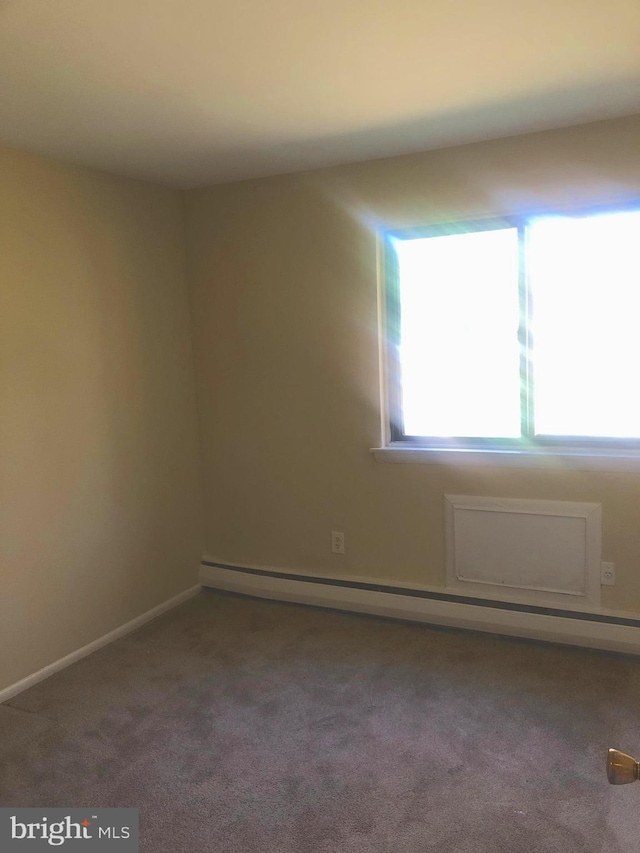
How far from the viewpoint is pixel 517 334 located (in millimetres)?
3035

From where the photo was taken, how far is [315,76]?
7.01 feet

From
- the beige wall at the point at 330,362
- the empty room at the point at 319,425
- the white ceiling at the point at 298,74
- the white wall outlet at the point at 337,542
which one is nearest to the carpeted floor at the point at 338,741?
the empty room at the point at 319,425

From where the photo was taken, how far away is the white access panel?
115 inches

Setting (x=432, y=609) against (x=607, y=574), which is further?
(x=432, y=609)

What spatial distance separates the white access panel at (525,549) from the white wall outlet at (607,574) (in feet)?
0.07

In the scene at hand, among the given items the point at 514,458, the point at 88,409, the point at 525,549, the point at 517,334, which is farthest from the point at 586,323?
the point at 88,409

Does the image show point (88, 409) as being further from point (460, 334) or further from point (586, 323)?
point (586, 323)

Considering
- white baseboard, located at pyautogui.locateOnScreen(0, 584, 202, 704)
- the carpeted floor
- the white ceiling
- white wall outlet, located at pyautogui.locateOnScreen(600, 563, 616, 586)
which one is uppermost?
the white ceiling

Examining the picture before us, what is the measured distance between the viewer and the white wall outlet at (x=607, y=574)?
2.88 m

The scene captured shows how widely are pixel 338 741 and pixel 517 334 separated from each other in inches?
74.5

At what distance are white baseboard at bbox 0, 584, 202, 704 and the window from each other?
1.51 meters

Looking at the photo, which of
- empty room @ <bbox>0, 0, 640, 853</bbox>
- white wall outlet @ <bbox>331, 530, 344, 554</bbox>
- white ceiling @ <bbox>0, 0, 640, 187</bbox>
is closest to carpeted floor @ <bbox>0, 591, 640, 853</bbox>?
empty room @ <bbox>0, 0, 640, 853</bbox>

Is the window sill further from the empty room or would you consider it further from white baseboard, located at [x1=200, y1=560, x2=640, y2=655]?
white baseboard, located at [x1=200, y1=560, x2=640, y2=655]

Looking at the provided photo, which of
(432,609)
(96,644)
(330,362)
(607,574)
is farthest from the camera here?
(330,362)
